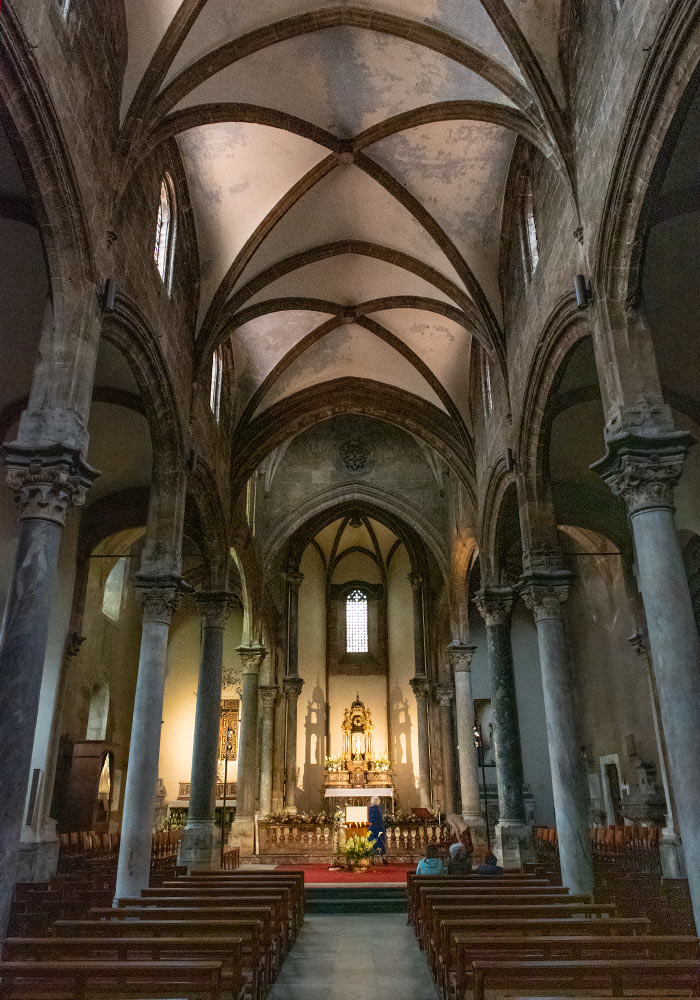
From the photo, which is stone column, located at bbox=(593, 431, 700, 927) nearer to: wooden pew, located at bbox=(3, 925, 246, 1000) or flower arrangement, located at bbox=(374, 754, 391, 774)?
wooden pew, located at bbox=(3, 925, 246, 1000)

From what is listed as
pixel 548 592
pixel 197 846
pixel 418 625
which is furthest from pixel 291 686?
pixel 548 592

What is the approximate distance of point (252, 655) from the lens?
2364 cm

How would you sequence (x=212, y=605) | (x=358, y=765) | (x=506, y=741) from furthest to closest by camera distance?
(x=358, y=765)
(x=212, y=605)
(x=506, y=741)

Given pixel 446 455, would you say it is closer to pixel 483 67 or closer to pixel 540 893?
pixel 483 67

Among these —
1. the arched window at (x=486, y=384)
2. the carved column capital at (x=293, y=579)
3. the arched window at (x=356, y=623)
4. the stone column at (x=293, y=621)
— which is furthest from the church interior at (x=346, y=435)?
the arched window at (x=356, y=623)

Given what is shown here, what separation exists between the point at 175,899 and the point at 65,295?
23.8 ft

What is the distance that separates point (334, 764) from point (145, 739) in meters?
18.0

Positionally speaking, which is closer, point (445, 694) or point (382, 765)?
point (382, 765)

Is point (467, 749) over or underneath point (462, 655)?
underneath

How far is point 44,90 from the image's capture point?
8188 mm

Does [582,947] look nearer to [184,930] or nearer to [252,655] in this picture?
[184,930]

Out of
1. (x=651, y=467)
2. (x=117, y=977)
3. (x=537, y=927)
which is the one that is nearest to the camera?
(x=117, y=977)

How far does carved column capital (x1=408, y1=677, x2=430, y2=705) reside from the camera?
2969 cm

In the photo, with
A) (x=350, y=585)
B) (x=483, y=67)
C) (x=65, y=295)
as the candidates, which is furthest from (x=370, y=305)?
(x=350, y=585)
